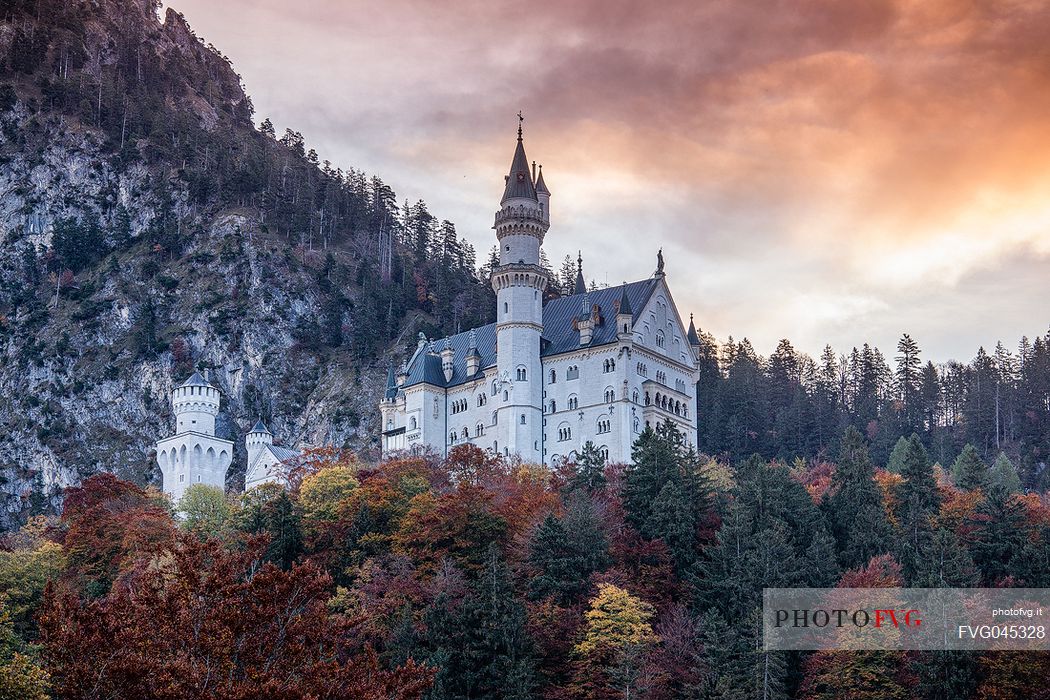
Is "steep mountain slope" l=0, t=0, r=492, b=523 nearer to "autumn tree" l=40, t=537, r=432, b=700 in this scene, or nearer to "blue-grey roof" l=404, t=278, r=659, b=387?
"blue-grey roof" l=404, t=278, r=659, b=387

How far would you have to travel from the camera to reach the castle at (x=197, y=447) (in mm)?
106062

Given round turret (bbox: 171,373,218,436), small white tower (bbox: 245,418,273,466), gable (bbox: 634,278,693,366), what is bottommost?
small white tower (bbox: 245,418,273,466)

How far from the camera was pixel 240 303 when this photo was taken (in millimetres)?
134625

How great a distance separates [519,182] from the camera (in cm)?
9050

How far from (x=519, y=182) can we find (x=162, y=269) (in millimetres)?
61802

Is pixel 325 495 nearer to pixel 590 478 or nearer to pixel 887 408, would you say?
pixel 590 478

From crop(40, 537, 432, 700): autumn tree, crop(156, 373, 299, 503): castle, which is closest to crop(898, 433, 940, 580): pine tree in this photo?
crop(40, 537, 432, 700): autumn tree

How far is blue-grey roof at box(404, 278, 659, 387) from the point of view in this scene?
90.6 m

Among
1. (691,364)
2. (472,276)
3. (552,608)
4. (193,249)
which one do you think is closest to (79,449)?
(193,249)

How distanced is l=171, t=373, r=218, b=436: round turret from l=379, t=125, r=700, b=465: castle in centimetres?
2112

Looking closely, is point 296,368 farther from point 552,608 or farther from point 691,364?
point 552,608

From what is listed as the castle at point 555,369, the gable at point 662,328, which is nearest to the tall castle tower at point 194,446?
the castle at point 555,369

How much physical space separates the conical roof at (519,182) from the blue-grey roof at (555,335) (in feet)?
27.7

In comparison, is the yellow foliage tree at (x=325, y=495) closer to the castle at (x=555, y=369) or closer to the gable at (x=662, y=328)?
the castle at (x=555, y=369)
